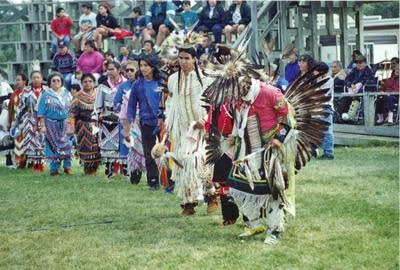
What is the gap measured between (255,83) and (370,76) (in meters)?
8.57

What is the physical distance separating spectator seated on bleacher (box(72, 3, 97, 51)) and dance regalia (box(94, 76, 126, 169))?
19.9 ft

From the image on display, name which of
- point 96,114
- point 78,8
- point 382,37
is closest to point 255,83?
point 96,114

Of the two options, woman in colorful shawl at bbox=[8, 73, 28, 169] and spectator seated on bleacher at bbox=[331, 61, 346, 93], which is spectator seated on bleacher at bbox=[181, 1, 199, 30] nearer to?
spectator seated on bleacher at bbox=[331, 61, 346, 93]

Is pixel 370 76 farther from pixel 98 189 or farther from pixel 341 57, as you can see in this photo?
pixel 98 189

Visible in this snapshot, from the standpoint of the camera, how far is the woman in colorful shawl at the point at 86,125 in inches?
449

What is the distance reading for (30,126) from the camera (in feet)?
41.6

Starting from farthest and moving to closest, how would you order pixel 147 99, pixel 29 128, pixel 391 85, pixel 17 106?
pixel 391 85 → pixel 17 106 → pixel 29 128 → pixel 147 99

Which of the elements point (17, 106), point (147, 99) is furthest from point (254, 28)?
point (147, 99)

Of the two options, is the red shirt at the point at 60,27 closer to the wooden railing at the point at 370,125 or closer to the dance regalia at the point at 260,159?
the wooden railing at the point at 370,125

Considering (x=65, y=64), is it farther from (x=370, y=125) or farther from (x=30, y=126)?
(x=370, y=125)

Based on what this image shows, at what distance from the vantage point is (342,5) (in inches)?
657

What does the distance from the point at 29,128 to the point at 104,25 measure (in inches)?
192

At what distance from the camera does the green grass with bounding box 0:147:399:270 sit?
18.9 feet

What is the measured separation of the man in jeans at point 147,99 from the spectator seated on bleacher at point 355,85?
5890 mm
